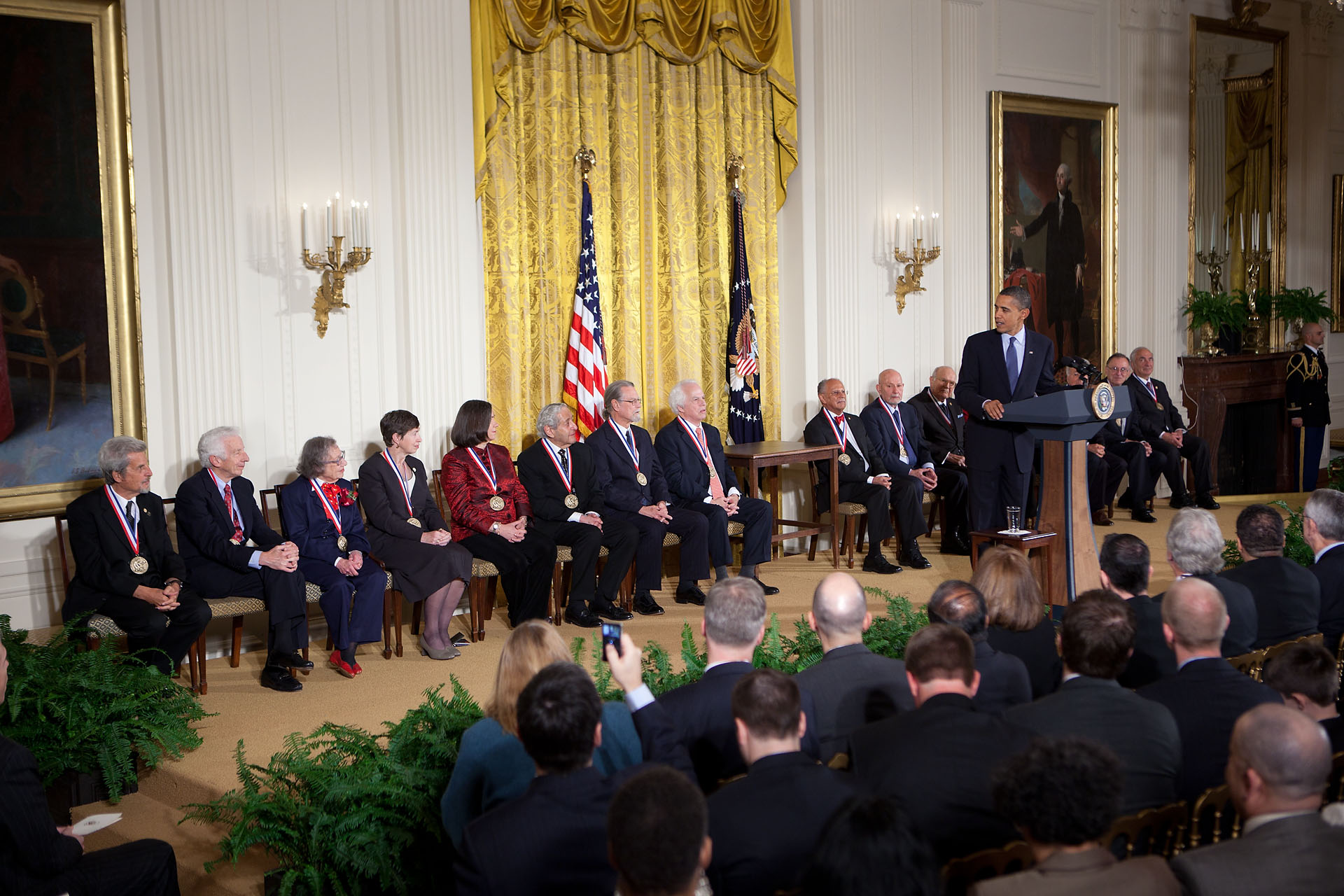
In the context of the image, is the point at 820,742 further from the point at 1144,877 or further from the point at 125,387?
the point at 125,387

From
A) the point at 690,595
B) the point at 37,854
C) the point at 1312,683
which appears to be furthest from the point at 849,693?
the point at 690,595

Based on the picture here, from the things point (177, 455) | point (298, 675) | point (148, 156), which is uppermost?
point (148, 156)

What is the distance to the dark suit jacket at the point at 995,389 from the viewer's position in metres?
6.38

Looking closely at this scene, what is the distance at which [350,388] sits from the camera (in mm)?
7219

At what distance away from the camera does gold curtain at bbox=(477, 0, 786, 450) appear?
7.93 metres

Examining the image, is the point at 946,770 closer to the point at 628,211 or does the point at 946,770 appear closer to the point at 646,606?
the point at 646,606

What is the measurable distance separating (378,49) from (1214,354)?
8547 mm

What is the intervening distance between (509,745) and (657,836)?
1071 millimetres

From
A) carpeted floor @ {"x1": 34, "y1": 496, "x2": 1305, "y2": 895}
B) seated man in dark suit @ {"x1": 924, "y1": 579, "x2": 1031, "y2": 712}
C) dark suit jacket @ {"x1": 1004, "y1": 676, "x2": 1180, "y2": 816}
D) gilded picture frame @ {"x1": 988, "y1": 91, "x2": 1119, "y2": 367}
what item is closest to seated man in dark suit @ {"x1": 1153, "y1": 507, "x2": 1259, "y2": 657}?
seated man in dark suit @ {"x1": 924, "y1": 579, "x2": 1031, "y2": 712}

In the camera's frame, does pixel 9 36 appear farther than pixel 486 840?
Yes

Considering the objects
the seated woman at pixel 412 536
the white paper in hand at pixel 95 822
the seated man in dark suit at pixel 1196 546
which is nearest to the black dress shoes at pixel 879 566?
the seated woman at pixel 412 536

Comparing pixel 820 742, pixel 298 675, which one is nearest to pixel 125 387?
pixel 298 675

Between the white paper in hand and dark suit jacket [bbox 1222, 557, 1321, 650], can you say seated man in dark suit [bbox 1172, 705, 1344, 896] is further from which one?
the white paper in hand

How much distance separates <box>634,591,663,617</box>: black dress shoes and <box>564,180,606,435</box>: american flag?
1241 millimetres
